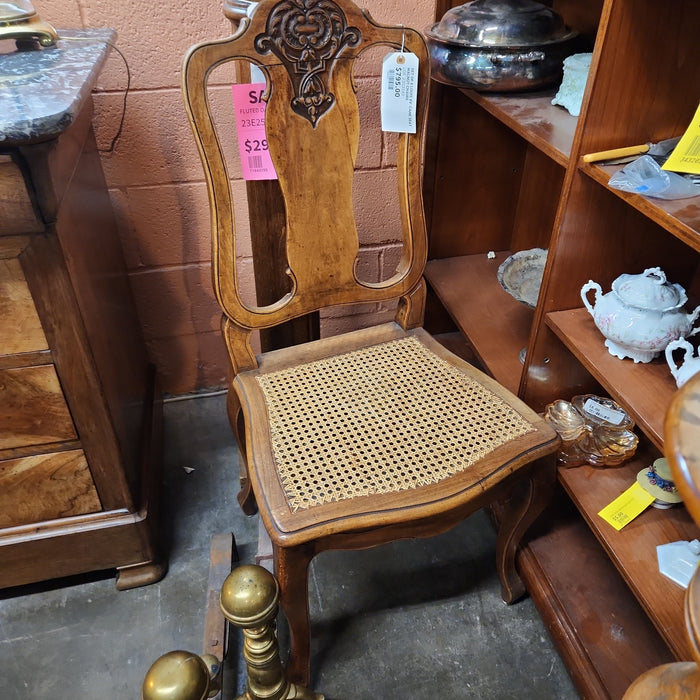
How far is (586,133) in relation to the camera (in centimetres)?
90

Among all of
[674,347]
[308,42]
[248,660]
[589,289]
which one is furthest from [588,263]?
[248,660]

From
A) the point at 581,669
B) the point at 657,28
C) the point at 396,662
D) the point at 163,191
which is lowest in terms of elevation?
the point at 396,662

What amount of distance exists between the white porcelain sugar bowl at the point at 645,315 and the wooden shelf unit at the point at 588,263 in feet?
0.15

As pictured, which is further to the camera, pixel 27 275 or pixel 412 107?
pixel 412 107

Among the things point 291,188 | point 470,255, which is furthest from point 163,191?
point 470,255

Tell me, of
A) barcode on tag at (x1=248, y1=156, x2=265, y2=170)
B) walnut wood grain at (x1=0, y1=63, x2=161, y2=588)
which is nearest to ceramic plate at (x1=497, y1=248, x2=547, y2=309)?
barcode on tag at (x1=248, y1=156, x2=265, y2=170)

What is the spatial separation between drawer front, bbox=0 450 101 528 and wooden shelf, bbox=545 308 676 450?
92 cm

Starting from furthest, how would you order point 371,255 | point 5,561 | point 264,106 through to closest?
point 371,255 < point 5,561 < point 264,106

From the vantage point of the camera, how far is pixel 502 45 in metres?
1.12

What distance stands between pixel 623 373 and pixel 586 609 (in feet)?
1.59

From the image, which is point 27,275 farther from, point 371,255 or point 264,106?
point 371,255

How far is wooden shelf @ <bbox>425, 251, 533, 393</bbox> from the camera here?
138cm

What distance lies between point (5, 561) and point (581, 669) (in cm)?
112

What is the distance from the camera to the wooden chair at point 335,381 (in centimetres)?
93
